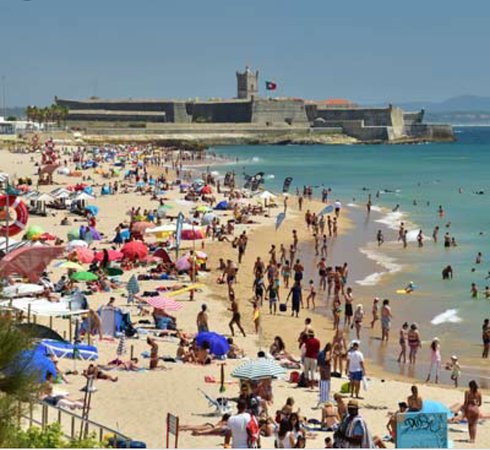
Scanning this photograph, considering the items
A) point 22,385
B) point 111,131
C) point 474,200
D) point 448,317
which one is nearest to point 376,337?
point 448,317

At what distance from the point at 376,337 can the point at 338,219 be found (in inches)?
857

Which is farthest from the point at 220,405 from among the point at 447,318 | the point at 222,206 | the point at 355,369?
the point at 222,206

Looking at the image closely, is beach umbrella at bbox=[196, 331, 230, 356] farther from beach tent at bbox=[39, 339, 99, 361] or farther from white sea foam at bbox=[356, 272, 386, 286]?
white sea foam at bbox=[356, 272, 386, 286]

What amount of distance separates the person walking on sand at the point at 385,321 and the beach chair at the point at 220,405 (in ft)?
20.2

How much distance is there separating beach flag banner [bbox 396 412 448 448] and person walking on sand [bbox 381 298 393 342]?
887 centimetres

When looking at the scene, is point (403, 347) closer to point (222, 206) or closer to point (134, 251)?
point (134, 251)

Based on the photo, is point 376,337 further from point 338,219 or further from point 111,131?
point 111,131

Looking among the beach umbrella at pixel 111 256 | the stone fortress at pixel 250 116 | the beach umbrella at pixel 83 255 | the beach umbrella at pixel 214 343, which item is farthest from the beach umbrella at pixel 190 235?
the stone fortress at pixel 250 116

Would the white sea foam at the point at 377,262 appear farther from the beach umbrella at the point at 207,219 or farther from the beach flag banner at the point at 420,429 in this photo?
the beach flag banner at the point at 420,429

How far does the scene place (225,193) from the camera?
46.9 m

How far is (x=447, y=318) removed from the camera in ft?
70.2

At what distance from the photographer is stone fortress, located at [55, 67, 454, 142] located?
123 metres

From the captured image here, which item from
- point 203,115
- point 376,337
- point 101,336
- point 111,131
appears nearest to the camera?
point 101,336

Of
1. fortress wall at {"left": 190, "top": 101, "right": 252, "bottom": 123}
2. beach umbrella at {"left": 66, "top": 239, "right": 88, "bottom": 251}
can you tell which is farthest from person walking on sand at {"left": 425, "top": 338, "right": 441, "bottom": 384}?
fortress wall at {"left": 190, "top": 101, "right": 252, "bottom": 123}
